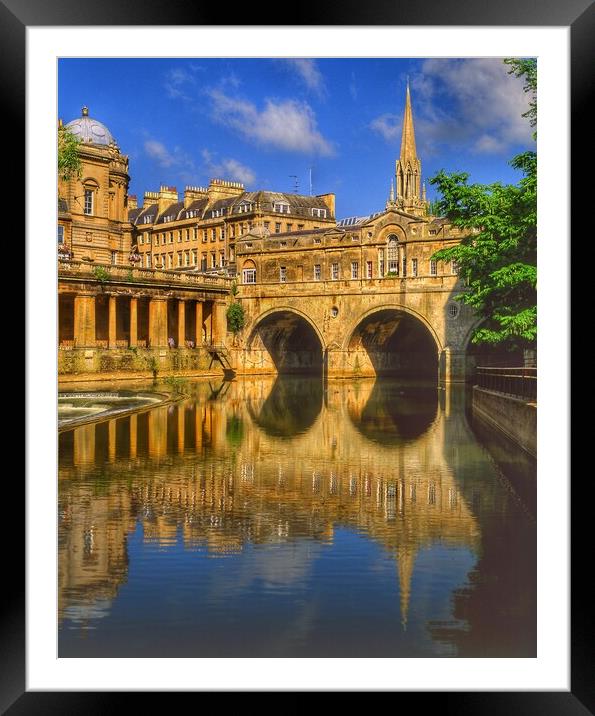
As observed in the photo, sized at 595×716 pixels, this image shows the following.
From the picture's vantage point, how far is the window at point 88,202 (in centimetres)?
5284

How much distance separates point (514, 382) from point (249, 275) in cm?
3668

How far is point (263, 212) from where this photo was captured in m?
69.4

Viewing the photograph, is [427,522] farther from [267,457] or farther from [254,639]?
[267,457]

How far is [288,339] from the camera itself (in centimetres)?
5738

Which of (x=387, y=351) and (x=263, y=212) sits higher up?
(x=263, y=212)

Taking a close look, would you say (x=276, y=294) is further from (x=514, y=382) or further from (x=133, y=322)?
(x=514, y=382)

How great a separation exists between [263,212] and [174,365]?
25.0 metres

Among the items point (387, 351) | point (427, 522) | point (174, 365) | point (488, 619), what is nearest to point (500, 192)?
point (427, 522)

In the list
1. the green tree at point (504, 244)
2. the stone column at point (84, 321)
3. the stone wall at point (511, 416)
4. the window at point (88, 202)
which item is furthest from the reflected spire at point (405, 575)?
the window at point (88, 202)

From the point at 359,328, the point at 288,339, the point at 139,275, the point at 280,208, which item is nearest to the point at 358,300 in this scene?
the point at 359,328

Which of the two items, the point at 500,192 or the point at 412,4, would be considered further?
the point at 500,192

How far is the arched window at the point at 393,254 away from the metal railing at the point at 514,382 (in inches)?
955

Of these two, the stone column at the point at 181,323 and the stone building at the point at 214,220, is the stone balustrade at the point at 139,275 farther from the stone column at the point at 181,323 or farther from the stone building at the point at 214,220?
the stone building at the point at 214,220

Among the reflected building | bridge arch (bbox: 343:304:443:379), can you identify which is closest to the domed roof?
bridge arch (bbox: 343:304:443:379)
